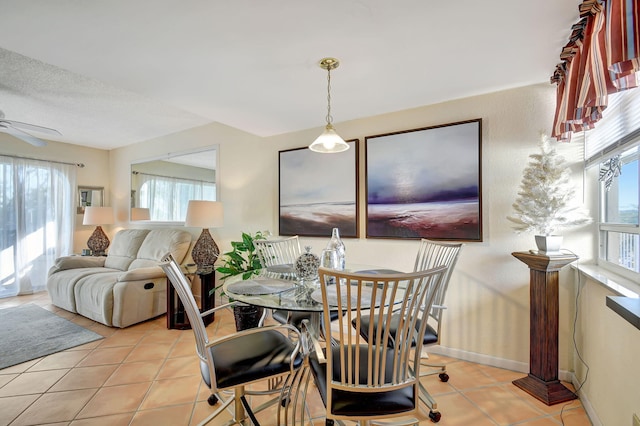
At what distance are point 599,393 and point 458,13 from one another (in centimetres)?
224

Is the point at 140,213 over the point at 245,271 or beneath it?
over

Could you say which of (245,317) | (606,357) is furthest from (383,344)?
(245,317)

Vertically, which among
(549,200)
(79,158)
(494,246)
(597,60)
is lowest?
(494,246)

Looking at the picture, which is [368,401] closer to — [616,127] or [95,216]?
[616,127]

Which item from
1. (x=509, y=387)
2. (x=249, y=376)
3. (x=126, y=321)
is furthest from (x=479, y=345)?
(x=126, y=321)

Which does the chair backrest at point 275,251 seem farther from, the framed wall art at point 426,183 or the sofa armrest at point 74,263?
the sofa armrest at point 74,263

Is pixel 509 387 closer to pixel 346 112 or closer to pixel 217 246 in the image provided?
pixel 346 112

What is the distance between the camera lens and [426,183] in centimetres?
264

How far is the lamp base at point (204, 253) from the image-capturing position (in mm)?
3582

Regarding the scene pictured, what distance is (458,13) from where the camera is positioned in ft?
4.78

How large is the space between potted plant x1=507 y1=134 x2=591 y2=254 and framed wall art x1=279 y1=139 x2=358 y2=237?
1.49 metres

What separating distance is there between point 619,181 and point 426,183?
48.1 inches

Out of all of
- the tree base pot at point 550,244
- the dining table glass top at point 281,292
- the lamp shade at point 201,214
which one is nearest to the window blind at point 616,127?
the tree base pot at point 550,244

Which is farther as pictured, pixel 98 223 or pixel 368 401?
pixel 98 223
